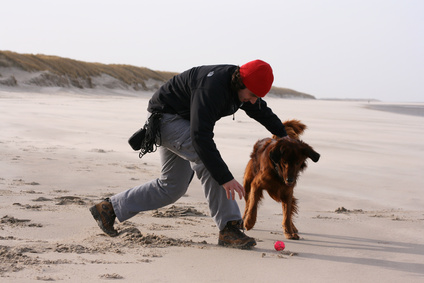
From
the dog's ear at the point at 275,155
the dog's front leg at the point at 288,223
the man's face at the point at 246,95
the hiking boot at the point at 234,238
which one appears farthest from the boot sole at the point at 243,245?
the man's face at the point at 246,95

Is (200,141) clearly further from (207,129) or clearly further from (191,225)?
(191,225)

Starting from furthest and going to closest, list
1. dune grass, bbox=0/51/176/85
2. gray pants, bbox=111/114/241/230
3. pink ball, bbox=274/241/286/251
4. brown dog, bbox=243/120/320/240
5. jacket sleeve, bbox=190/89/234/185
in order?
dune grass, bbox=0/51/176/85
brown dog, bbox=243/120/320/240
pink ball, bbox=274/241/286/251
gray pants, bbox=111/114/241/230
jacket sleeve, bbox=190/89/234/185

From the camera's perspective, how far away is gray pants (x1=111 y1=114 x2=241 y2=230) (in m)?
3.67

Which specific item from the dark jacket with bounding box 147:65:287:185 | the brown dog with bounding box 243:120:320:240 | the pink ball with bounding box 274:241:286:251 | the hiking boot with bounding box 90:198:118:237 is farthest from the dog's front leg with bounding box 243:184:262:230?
the hiking boot with bounding box 90:198:118:237

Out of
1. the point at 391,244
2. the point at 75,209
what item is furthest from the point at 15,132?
the point at 391,244

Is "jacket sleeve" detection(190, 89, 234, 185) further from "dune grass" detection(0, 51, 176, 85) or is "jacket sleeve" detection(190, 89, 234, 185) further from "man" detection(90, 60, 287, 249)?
"dune grass" detection(0, 51, 176, 85)

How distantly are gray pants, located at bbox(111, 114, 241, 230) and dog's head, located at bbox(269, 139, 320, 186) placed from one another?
20.4 inches

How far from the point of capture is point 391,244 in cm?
407

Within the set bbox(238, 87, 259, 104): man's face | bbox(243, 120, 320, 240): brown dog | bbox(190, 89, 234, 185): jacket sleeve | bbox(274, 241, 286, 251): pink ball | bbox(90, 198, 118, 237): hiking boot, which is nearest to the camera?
bbox(190, 89, 234, 185): jacket sleeve

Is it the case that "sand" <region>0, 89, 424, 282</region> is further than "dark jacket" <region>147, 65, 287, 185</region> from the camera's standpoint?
No

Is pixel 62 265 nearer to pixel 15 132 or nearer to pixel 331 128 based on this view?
pixel 15 132

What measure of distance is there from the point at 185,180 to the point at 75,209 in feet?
4.28

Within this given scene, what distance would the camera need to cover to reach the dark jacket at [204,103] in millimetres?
3406

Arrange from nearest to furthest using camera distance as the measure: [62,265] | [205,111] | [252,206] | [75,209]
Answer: [62,265] < [205,111] < [252,206] < [75,209]
